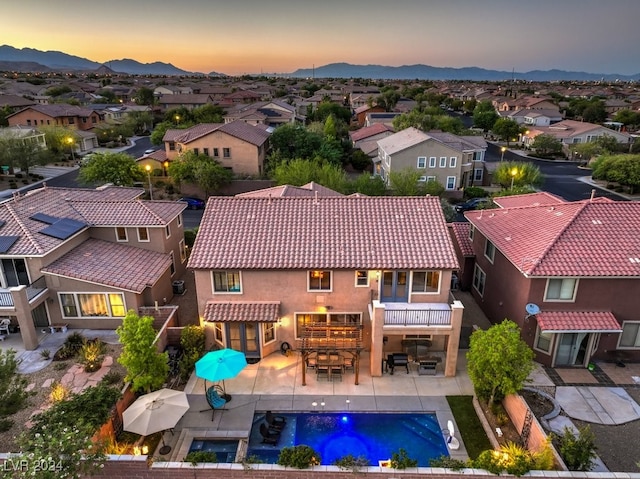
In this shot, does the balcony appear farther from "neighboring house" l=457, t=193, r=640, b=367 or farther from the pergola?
"neighboring house" l=457, t=193, r=640, b=367

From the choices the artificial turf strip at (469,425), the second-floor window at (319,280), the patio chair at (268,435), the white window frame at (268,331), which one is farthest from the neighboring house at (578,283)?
the patio chair at (268,435)

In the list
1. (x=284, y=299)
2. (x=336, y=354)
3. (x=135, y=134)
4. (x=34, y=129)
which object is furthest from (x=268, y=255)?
(x=135, y=134)

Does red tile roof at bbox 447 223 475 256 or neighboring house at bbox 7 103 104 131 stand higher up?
neighboring house at bbox 7 103 104 131

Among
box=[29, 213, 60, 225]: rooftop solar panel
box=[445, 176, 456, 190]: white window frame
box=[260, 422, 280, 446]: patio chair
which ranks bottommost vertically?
box=[260, 422, 280, 446]: patio chair

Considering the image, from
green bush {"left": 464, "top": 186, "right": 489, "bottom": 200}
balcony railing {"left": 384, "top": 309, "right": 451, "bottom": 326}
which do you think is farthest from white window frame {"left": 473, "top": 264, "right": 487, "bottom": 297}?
green bush {"left": 464, "top": 186, "right": 489, "bottom": 200}

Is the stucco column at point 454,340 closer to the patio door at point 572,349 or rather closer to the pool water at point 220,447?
the patio door at point 572,349

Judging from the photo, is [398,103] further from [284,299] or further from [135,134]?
[284,299]

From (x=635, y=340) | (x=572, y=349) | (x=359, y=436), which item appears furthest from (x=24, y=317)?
(x=635, y=340)

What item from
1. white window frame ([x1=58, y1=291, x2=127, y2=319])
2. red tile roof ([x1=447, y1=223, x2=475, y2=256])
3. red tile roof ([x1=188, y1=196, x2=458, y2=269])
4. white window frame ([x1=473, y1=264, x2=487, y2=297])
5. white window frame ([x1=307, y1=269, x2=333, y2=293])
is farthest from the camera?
red tile roof ([x1=447, y1=223, x2=475, y2=256])
